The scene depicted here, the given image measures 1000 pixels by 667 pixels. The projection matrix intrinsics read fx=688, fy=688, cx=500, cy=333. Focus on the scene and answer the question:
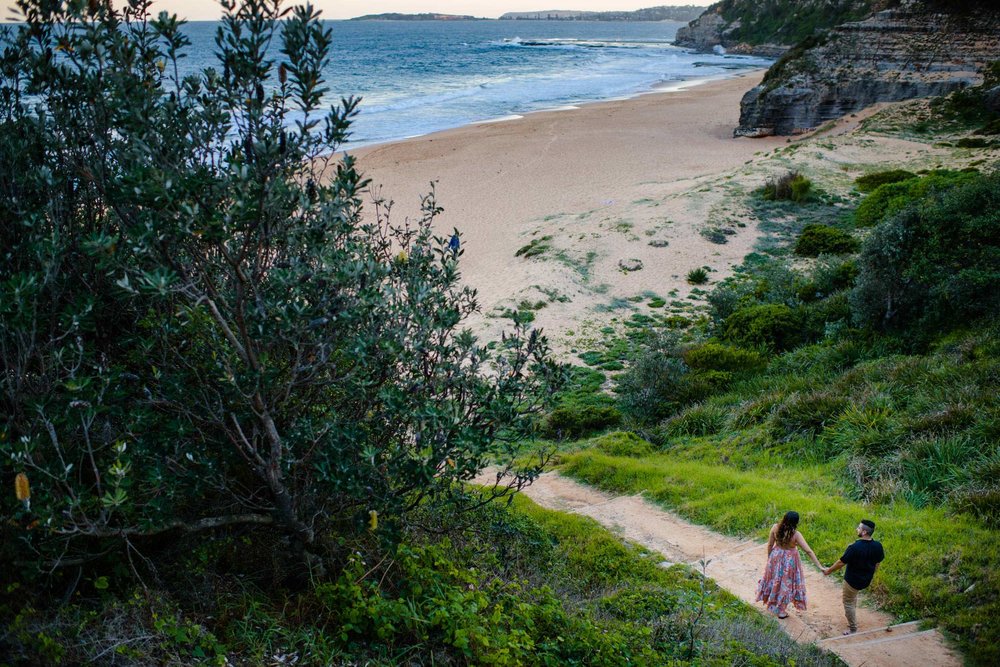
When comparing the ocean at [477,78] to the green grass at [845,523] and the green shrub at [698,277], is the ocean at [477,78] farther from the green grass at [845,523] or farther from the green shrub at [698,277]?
the green grass at [845,523]

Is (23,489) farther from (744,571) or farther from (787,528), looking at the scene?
(744,571)

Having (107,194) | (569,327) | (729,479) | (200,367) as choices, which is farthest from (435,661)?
(569,327)

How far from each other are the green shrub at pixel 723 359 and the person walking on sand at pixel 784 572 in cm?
797

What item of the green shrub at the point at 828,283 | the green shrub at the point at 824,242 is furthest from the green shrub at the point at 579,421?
the green shrub at the point at 824,242

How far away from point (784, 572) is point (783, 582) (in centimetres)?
11

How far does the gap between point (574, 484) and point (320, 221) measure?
8071 millimetres

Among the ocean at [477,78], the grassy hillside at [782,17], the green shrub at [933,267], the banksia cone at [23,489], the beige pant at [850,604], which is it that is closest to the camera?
the banksia cone at [23,489]

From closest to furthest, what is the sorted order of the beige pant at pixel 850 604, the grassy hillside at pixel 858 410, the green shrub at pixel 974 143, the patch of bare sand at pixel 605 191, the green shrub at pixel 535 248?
1. the beige pant at pixel 850 604
2. the grassy hillside at pixel 858 410
3. the patch of bare sand at pixel 605 191
4. the green shrub at pixel 535 248
5. the green shrub at pixel 974 143

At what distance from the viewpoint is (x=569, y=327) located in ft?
63.6

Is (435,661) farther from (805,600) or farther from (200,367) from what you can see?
(805,600)

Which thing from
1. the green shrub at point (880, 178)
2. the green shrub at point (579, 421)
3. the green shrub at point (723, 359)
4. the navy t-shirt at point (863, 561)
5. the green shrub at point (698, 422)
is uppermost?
the green shrub at point (880, 178)

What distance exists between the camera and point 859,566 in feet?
23.3

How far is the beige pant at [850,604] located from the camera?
718 cm

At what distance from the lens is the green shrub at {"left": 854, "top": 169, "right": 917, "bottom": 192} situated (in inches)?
1054
